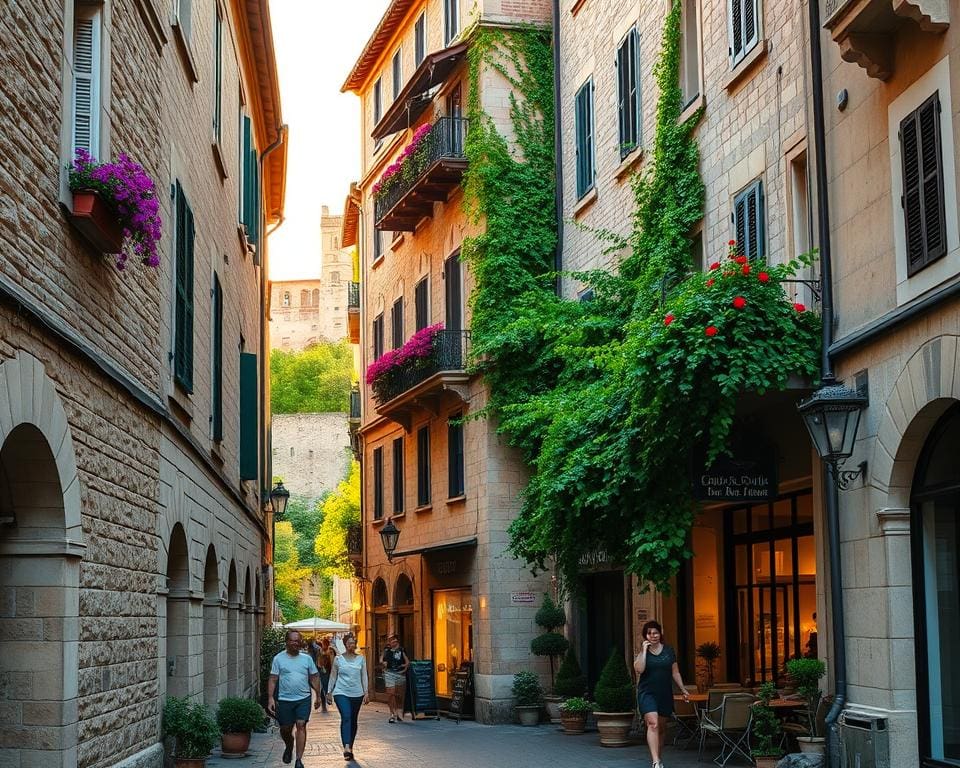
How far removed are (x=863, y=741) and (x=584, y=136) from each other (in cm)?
1453

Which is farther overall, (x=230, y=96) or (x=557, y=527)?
(x=230, y=96)

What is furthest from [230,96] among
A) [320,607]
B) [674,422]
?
[320,607]

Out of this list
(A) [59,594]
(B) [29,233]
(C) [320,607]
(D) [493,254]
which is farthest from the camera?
(C) [320,607]

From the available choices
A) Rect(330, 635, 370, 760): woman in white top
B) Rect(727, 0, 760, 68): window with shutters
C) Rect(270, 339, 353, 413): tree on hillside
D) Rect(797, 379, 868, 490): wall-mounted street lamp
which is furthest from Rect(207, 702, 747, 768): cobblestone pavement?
Rect(270, 339, 353, 413): tree on hillside

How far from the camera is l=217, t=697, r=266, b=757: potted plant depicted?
61.1 feet

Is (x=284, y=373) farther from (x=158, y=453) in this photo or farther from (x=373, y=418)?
(x=158, y=453)

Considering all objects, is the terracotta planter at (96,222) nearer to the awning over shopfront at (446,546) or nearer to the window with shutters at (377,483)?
the awning over shopfront at (446,546)

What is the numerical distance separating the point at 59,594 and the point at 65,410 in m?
1.28

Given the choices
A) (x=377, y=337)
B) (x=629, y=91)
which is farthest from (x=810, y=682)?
(x=377, y=337)

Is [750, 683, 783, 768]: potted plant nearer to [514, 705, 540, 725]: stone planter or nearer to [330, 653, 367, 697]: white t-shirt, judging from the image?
[330, 653, 367, 697]: white t-shirt

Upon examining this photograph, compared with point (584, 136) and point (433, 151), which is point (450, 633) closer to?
point (433, 151)

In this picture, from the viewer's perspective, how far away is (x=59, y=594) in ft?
32.3

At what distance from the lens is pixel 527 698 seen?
981 inches

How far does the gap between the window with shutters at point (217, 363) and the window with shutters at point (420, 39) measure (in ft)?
44.4
